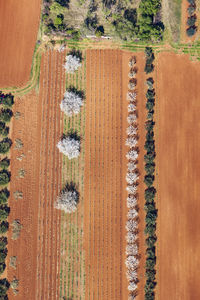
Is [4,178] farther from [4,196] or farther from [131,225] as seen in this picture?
[131,225]

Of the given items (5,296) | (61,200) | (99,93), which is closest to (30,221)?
(61,200)

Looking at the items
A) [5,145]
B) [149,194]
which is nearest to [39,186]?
[5,145]

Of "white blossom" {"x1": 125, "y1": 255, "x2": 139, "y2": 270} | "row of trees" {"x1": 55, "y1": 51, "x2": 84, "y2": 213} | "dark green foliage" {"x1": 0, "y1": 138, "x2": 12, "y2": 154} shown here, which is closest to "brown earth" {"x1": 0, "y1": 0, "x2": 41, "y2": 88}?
"row of trees" {"x1": 55, "y1": 51, "x2": 84, "y2": 213}

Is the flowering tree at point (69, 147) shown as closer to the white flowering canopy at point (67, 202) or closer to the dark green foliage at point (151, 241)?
the white flowering canopy at point (67, 202)

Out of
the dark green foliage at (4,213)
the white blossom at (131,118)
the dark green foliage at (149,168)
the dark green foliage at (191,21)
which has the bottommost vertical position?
the dark green foliage at (4,213)

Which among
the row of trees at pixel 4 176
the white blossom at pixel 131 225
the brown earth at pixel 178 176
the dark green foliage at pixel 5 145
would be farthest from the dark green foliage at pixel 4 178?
the brown earth at pixel 178 176

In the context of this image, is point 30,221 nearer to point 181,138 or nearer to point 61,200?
point 61,200

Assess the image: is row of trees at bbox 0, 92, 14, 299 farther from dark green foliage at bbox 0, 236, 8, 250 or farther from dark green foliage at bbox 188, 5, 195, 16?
dark green foliage at bbox 188, 5, 195, 16
